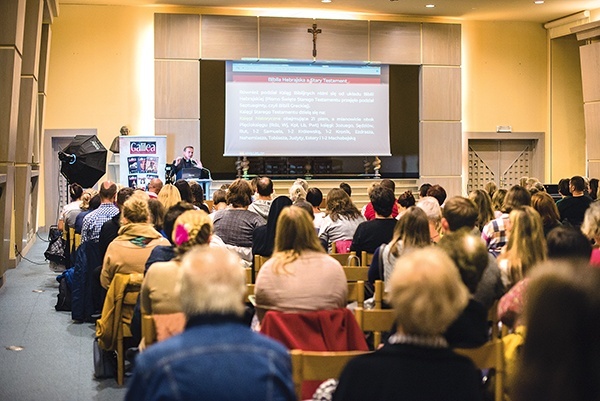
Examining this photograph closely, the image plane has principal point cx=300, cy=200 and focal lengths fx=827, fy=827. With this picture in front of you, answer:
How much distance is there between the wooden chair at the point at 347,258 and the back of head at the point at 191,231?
5.31 ft

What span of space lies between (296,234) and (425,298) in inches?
71.2

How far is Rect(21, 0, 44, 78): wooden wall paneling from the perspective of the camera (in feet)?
35.7

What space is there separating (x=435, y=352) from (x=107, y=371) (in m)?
3.73

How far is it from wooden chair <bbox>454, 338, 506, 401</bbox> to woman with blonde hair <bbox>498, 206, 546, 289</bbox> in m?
0.99

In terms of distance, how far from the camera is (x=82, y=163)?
1124cm

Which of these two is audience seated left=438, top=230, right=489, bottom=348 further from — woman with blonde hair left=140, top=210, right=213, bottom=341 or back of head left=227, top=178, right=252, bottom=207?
back of head left=227, top=178, right=252, bottom=207

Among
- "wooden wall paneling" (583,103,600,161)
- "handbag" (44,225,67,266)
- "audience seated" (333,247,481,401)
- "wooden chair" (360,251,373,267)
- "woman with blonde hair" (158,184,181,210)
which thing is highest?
"wooden wall paneling" (583,103,600,161)

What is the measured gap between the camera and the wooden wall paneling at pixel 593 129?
13.4 metres

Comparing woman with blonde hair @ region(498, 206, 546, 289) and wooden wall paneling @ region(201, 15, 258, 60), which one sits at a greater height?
wooden wall paneling @ region(201, 15, 258, 60)

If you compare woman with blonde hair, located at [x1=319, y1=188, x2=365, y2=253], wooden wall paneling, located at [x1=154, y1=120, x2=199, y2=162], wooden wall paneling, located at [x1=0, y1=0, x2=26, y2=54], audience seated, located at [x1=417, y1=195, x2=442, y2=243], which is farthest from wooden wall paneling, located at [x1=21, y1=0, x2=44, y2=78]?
audience seated, located at [x1=417, y1=195, x2=442, y2=243]

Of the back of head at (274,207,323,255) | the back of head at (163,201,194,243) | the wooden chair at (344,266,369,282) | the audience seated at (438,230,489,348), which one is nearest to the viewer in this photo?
the audience seated at (438,230,489,348)

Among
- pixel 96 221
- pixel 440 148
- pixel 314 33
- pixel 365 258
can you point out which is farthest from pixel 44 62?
pixel 365 258

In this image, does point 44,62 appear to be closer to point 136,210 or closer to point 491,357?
point 136,210

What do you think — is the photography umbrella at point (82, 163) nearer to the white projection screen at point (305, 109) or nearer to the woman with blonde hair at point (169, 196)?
the white projection screen at point (305, 109)
